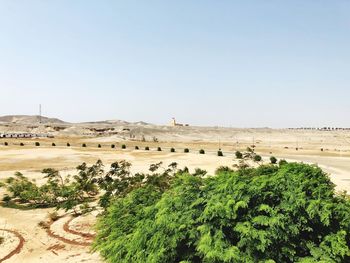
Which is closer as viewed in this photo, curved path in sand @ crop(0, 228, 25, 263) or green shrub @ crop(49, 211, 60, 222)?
curved path in sand @ crop(0, 228, 25, 263)

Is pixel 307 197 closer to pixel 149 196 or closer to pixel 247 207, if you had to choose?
pixel 247 207

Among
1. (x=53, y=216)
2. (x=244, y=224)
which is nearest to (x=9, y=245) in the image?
(x=53, y=216)

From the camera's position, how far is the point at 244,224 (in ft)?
29.5

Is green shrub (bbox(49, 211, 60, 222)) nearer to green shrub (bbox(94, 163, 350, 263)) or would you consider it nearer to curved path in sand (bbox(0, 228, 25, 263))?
curved path in sand (bbox(0, 228, 25, 263))

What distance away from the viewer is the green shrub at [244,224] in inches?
348

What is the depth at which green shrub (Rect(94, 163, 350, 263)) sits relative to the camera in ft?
29.0

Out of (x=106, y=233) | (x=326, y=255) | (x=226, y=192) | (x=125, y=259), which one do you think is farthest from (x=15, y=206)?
(x=326, y=255)

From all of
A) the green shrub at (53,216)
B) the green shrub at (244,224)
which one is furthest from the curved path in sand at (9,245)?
the green shrub at (244,224)

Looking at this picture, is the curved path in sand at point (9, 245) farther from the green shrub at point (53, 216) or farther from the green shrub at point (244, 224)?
the green shrub at point (244, 224)

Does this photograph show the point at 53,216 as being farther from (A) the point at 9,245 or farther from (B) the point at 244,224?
(B) the point at 244,224

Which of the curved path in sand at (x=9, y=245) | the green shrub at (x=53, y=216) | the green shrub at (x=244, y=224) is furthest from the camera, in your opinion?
the green shrub at (x=53, y=216)

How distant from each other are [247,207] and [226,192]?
63 cm

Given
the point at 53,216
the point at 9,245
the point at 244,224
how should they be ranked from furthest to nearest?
the point at 53,216, the point at 9,245, the point at 244,224

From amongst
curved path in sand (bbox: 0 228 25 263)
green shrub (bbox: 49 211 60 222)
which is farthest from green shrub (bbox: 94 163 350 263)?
green shrub (bbox: 49 211 60 222)
